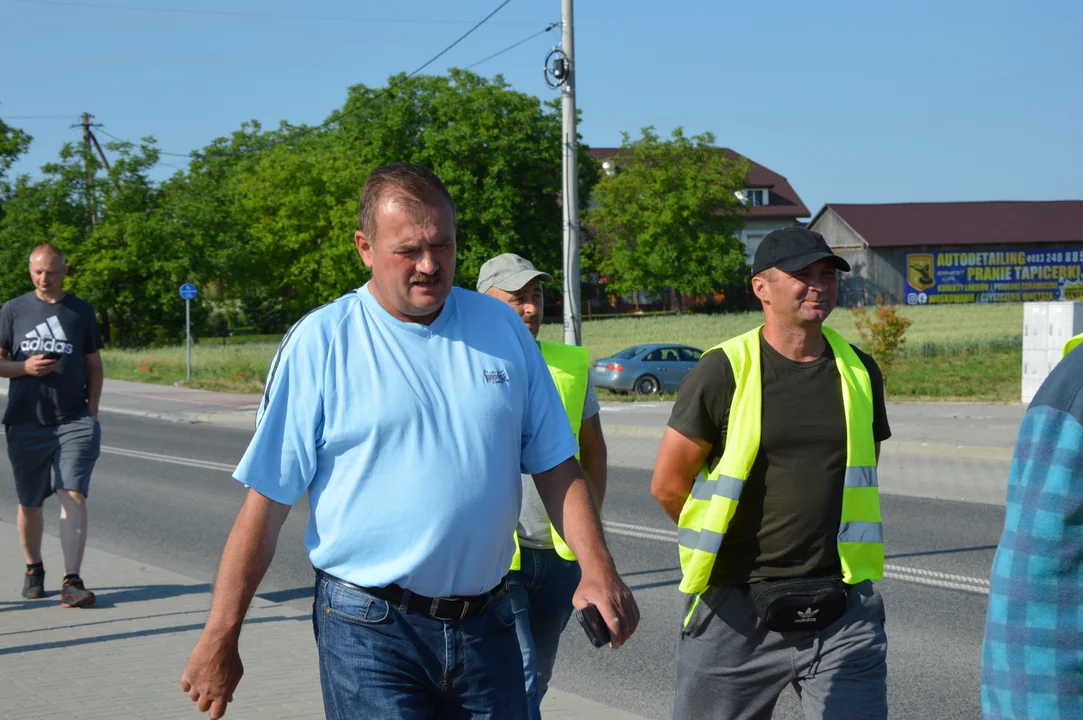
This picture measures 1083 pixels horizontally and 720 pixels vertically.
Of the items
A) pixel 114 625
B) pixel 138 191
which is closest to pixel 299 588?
pixel 114 625

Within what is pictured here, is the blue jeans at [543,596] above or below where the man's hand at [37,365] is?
below

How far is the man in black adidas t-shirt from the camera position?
7469 millimetres

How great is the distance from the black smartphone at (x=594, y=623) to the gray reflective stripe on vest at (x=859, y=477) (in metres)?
1.20

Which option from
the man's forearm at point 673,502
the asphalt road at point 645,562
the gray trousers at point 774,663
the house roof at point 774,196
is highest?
the house roof at point 774,196

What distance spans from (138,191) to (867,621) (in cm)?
5596

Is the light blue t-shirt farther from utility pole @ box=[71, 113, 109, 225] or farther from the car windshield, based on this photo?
utility pole @ box=[71, 113, 109, 225]

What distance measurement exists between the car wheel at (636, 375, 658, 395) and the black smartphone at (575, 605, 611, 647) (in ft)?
87.5

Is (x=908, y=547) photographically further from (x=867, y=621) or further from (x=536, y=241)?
(x=536, y=241)

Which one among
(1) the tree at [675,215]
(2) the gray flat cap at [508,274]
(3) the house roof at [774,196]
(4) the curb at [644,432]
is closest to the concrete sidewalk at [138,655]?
(2) the gray flat cap at [508,274]

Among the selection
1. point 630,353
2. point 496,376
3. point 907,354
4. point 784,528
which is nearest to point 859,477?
point 784,528

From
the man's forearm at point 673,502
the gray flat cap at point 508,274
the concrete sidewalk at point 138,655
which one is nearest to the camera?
the man's forearm at point 673,502

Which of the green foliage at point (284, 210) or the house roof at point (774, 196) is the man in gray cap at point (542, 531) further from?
the house roof at point (774, 196)

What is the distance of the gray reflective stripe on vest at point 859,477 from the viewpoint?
3.75m

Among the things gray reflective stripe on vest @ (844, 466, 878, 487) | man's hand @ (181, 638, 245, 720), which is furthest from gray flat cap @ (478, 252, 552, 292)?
man's hand @ (181, 638, 245, 720)
